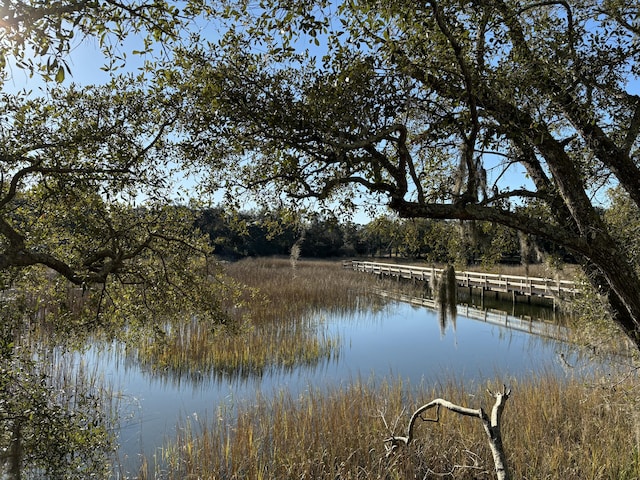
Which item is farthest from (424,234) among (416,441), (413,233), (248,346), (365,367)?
(248,346)

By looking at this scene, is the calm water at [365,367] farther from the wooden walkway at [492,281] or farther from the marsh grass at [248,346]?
the wooden walkway at [492,281]

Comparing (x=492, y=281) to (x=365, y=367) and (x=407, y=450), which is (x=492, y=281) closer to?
(x=365, y=367)

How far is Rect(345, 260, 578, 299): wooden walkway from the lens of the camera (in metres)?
13.0

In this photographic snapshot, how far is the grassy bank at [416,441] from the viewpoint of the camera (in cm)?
458

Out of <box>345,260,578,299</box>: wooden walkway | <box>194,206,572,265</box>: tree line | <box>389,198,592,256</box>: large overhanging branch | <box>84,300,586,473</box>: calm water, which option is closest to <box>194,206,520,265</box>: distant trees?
<box>194,206,572,265</box>: tree line

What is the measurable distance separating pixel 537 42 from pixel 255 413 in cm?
522

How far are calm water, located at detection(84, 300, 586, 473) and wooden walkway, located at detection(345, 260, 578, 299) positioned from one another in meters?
1.48

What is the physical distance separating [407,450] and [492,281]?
16616 millimetres

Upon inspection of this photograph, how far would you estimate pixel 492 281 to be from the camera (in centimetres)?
1933

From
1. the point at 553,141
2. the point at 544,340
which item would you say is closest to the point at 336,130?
the point at 553,141

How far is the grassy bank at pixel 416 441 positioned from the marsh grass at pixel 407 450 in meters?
0.01

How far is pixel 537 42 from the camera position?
3.60 meters

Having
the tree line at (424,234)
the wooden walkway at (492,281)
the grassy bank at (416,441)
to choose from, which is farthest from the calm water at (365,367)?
the tree line at (424,234)

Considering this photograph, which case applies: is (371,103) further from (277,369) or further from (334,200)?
(277,369)
